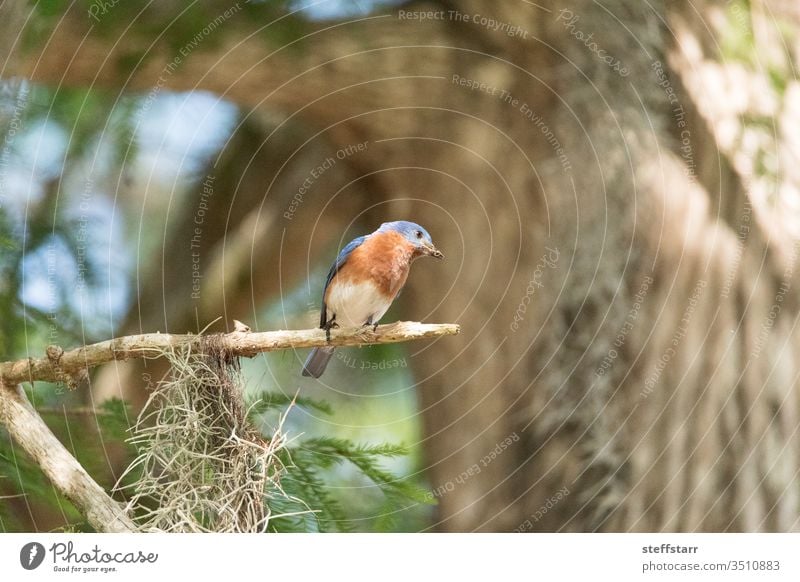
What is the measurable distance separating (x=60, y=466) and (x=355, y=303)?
89cm

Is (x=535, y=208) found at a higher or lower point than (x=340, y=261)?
higher

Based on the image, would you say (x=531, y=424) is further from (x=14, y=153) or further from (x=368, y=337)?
(x=14, y=153)

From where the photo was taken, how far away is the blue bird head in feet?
8.33

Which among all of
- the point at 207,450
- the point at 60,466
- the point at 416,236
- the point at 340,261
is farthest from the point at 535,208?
the point at 60,466

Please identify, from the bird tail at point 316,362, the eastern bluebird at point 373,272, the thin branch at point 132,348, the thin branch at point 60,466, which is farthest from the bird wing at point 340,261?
the thin branch at point 60,466

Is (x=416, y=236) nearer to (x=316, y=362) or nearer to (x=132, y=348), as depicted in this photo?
(x=316, y=362)

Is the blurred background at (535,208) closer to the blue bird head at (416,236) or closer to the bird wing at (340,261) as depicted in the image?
the bird wing at (340,261)

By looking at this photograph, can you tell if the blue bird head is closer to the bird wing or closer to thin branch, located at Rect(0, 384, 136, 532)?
the bird wing

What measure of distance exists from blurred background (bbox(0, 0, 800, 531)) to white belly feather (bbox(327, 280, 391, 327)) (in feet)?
1.72

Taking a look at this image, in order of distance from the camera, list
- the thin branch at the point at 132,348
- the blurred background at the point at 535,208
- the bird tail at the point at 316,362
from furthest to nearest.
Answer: the blurred background at the point at 535,208
the bird tail at the point at 316,362
the thin branch at the point at 132,348

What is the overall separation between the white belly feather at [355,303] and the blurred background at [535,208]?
1.72 ft

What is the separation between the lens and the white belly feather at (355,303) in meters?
2.53

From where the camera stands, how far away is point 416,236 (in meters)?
2.56

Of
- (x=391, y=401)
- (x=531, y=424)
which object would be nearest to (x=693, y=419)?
(x=531, y=424)
